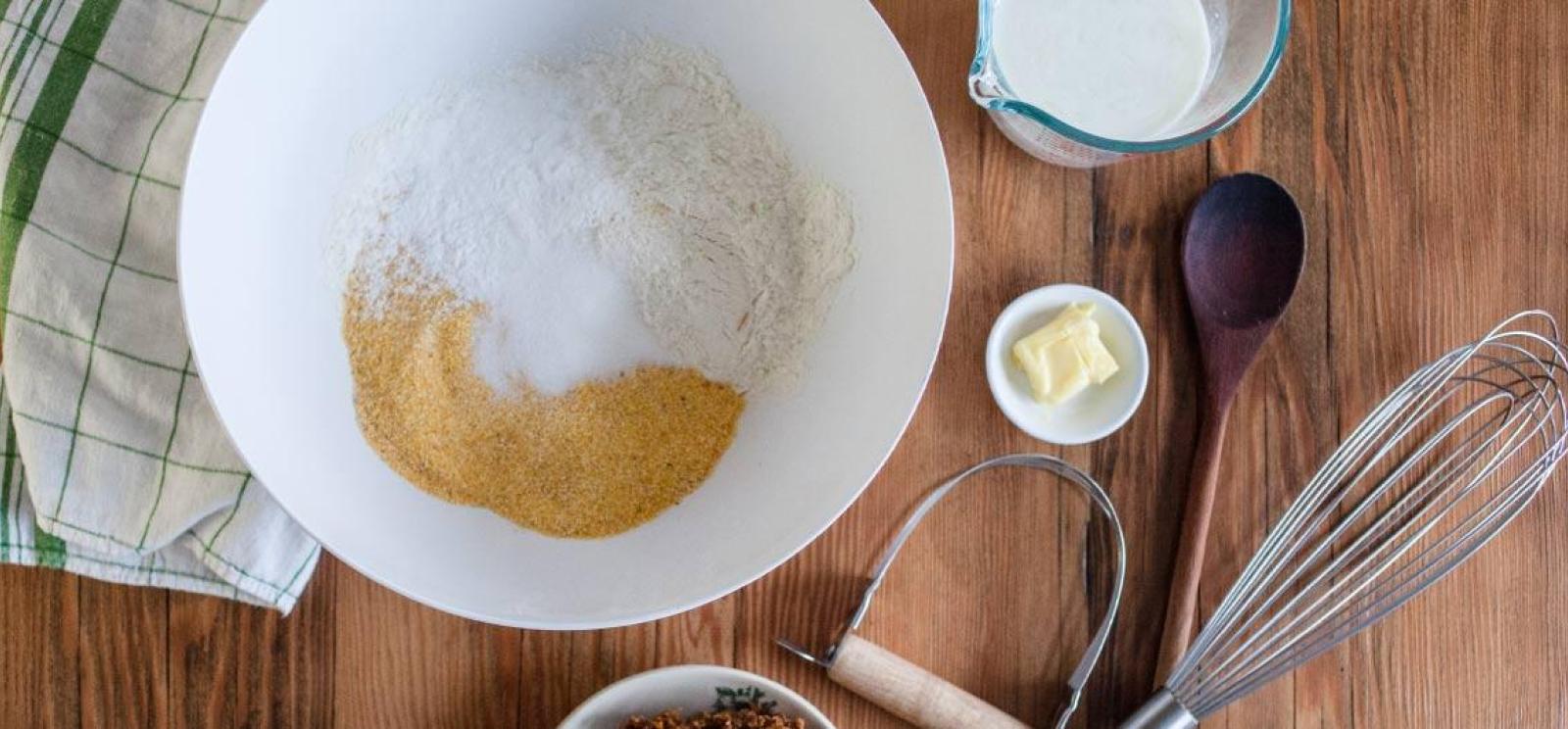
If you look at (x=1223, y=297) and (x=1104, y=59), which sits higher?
(x=1104, y=59)

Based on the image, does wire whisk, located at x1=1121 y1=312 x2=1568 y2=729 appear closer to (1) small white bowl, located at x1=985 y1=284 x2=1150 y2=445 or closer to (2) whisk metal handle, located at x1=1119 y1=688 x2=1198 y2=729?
(2) whisk metal handle, located at x1=1119 y1=688 x2=1198 y2=729

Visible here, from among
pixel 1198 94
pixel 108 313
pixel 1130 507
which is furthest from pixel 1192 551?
pixel 108 313

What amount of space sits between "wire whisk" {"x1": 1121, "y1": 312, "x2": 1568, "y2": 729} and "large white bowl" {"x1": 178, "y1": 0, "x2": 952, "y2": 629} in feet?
1.13

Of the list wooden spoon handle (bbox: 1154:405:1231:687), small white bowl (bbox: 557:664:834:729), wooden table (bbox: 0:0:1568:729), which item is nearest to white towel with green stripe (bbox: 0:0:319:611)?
wooden table (bbox: 0:0:1568:729)

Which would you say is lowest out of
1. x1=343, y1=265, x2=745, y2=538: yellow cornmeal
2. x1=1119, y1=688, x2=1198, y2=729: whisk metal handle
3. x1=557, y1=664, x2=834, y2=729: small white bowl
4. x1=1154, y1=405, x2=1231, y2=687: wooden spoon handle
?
x1=1119, y1=688, x2=1198, y2=729: whisk metal handle

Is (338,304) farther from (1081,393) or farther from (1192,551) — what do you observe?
(1192,551)

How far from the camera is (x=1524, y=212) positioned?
975mm

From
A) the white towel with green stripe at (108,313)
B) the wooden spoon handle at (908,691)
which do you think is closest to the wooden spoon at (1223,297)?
the wooden spoon handle at (908,691)

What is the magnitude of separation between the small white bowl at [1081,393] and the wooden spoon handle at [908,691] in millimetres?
203

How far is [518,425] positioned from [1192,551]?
519 millimetres

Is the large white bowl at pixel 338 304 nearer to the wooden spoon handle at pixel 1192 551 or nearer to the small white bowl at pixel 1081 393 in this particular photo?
the small white bowl at pixel 1081 393

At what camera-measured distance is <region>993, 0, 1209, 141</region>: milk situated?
0.86 m

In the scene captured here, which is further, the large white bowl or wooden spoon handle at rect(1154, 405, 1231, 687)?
wooden spoon handle at rect(1154, 405, 1231, 687)

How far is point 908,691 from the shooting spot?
0.88m
